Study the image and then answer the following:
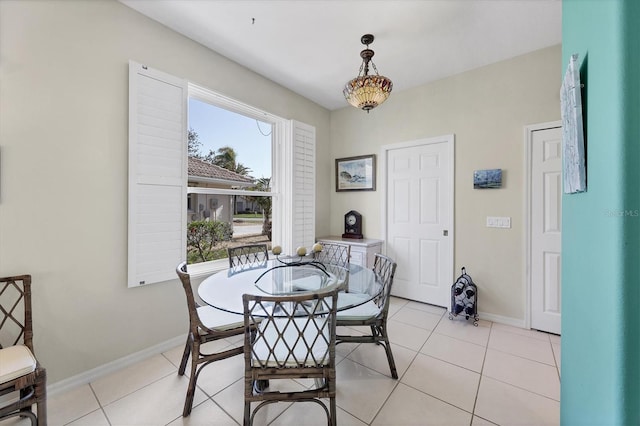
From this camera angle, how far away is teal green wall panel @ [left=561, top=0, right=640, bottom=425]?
2.03ft

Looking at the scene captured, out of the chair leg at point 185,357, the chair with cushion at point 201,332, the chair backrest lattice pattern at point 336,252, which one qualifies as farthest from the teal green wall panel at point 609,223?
the chair backrest lattice pattern at point 336,252

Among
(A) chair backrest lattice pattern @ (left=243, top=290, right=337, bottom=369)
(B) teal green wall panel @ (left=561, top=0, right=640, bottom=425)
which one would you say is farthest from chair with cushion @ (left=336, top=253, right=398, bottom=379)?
(B) teal green wall panel @ (left=561, top=0, right=640, bottom=425)

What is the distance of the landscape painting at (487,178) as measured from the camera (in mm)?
2861

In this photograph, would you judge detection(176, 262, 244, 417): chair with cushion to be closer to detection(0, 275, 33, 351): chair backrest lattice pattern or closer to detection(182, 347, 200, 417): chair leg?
detection(182, 347, 200, 417): chair leg

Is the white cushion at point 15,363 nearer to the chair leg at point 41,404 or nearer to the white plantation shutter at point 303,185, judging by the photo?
the chair leg at point 41,404

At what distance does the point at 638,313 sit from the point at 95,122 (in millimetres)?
2938

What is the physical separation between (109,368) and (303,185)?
8.94 ft

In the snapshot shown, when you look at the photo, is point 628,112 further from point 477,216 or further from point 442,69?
point 442,69

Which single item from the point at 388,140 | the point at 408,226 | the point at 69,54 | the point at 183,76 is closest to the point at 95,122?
the point at 69,54

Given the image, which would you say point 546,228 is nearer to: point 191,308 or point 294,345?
point 294,345

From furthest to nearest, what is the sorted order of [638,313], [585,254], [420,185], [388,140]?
[388,140] < [420,185] < [585,254] < [638,313]

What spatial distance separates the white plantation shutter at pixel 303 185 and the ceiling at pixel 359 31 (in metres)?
0.84

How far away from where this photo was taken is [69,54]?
183 centimetres

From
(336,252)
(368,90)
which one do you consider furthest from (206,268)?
(368,90)
